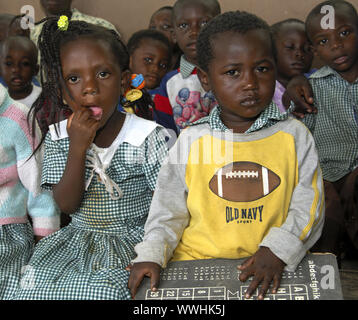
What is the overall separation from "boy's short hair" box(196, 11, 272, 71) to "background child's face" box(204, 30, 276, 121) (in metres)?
0.02

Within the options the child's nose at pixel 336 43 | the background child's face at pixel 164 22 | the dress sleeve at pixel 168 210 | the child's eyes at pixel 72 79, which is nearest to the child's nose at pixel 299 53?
the child's nose at pixel 336 43

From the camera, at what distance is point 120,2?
12.4 ft

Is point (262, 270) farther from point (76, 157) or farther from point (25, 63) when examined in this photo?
point (25, 63)

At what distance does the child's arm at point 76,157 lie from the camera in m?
1.54

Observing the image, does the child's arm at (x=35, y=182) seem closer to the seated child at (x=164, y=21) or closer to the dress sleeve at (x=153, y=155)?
the dress sleeve at (x=153, y=155)

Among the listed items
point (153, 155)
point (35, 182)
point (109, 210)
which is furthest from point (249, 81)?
point (35, 182)

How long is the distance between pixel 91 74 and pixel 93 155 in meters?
0.28

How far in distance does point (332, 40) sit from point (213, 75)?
0.90 metres

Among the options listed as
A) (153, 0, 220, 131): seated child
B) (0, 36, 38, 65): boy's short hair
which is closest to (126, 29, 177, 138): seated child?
(153, 0, 220, 131): seated child

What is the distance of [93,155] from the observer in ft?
5.39

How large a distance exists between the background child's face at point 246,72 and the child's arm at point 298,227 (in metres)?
0.16
